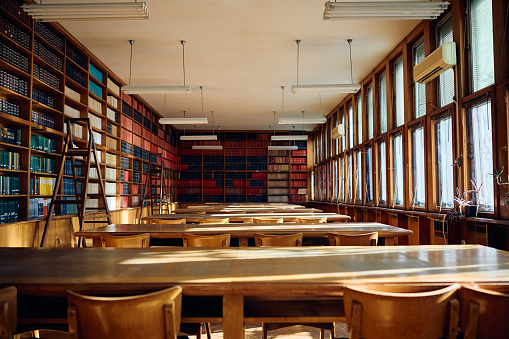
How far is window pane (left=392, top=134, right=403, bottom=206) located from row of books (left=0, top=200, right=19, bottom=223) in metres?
5.54

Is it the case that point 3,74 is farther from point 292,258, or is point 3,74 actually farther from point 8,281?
Answer: point 292,258

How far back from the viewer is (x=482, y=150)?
13.8 feet

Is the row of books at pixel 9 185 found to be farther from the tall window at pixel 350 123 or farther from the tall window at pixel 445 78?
the tall window at pixel 350 123

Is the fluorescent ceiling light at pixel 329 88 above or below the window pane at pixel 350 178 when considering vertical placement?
above

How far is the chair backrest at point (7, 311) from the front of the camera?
1.28 metres

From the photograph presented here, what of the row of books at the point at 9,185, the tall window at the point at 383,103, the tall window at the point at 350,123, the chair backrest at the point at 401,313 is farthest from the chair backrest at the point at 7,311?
the tall window at the point at 350,123

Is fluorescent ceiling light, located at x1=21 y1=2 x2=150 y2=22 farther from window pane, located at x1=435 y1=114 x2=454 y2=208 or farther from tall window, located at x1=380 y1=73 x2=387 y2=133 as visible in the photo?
tall window, located at x1=380 y1=73 x2=387 y2=133

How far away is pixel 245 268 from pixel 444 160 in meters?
4.25

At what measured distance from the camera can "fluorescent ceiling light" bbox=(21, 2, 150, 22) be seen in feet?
11.6

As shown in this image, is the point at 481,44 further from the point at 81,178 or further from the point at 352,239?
the point at 81,178

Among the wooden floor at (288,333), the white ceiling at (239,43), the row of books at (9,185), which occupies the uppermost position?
the white ceiling at (239,43)

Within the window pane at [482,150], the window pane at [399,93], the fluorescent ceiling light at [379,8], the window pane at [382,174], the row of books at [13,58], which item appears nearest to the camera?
the fluorescent ceiling light at [379,8]

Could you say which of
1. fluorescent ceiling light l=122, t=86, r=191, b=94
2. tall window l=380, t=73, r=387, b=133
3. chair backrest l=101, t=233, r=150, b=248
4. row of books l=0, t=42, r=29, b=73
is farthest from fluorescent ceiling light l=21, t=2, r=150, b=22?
tall window l=380, t=73, r=387, b=133

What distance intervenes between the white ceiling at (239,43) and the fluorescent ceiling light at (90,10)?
1.29 meters
